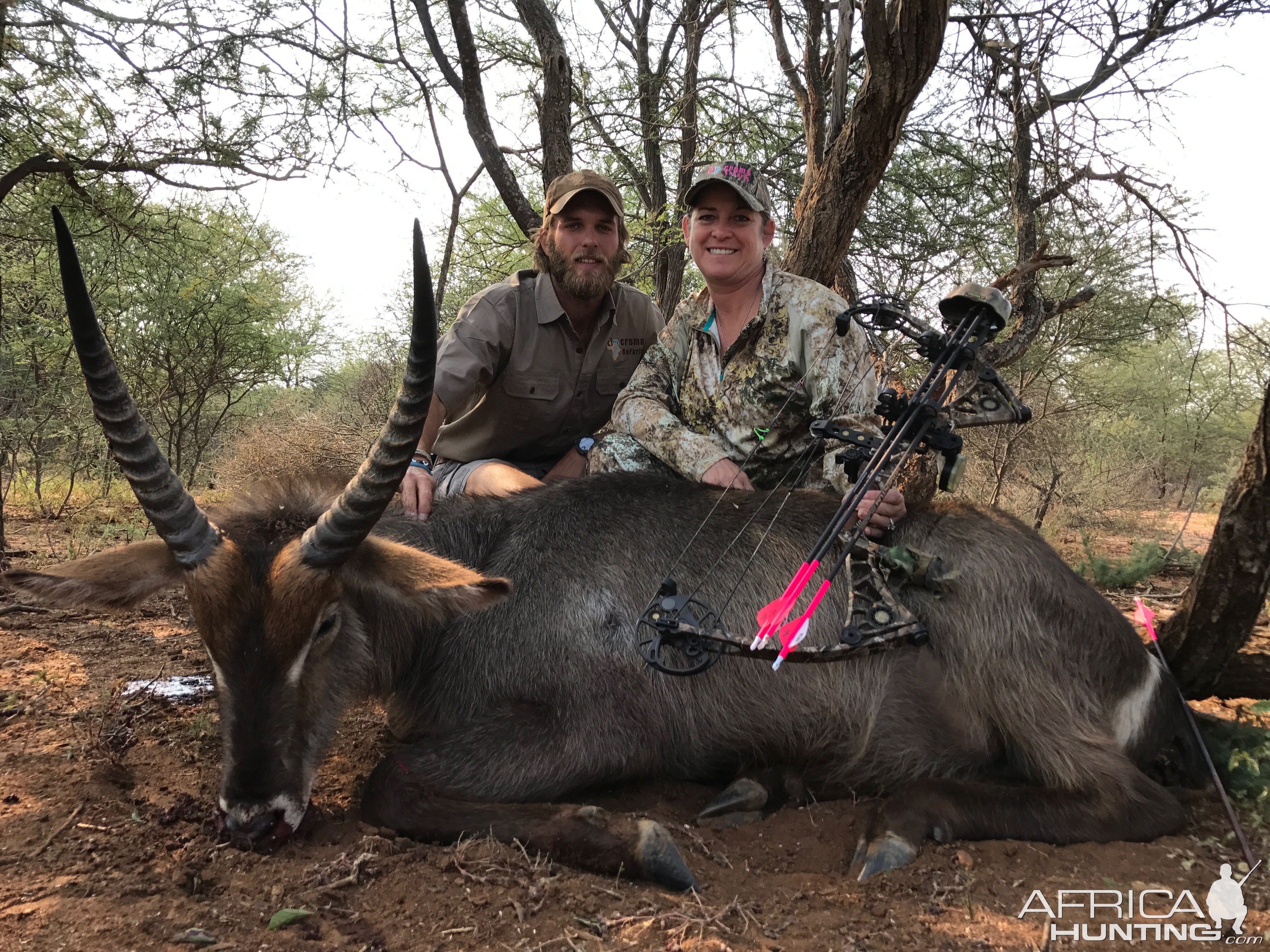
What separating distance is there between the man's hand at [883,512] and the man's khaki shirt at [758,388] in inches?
20.0

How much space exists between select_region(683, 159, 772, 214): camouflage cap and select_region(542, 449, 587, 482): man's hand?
179cm

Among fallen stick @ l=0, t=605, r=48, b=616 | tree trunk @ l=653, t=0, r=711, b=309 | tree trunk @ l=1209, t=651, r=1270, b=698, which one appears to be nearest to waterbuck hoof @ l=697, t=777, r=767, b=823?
tree trunk @ l=1209, t=651, r=1270, b=698

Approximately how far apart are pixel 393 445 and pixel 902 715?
7.46 ft

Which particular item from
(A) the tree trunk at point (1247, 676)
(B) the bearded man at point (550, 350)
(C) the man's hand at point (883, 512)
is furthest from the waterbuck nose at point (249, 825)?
(A) the tree trunk at point (1247, 676)

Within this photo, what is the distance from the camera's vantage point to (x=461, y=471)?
17.4 feet

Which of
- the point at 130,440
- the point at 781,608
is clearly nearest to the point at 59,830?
the point at 130,440

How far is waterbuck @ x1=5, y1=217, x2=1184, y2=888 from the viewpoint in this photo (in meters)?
2.76

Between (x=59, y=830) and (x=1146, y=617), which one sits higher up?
(x=1146, y=617)

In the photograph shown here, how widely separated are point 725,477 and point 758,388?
69cm

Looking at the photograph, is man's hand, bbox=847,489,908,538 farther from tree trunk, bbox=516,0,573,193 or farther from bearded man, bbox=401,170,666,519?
tree trunk, bbox=516,0,573,193

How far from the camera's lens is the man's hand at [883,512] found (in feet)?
11.4

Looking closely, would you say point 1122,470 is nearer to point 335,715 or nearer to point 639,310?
point 639,310

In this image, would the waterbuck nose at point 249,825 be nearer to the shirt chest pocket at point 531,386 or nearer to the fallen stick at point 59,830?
the fallen stick at point 59,830

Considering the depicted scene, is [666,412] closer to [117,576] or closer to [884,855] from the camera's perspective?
[884,855]
